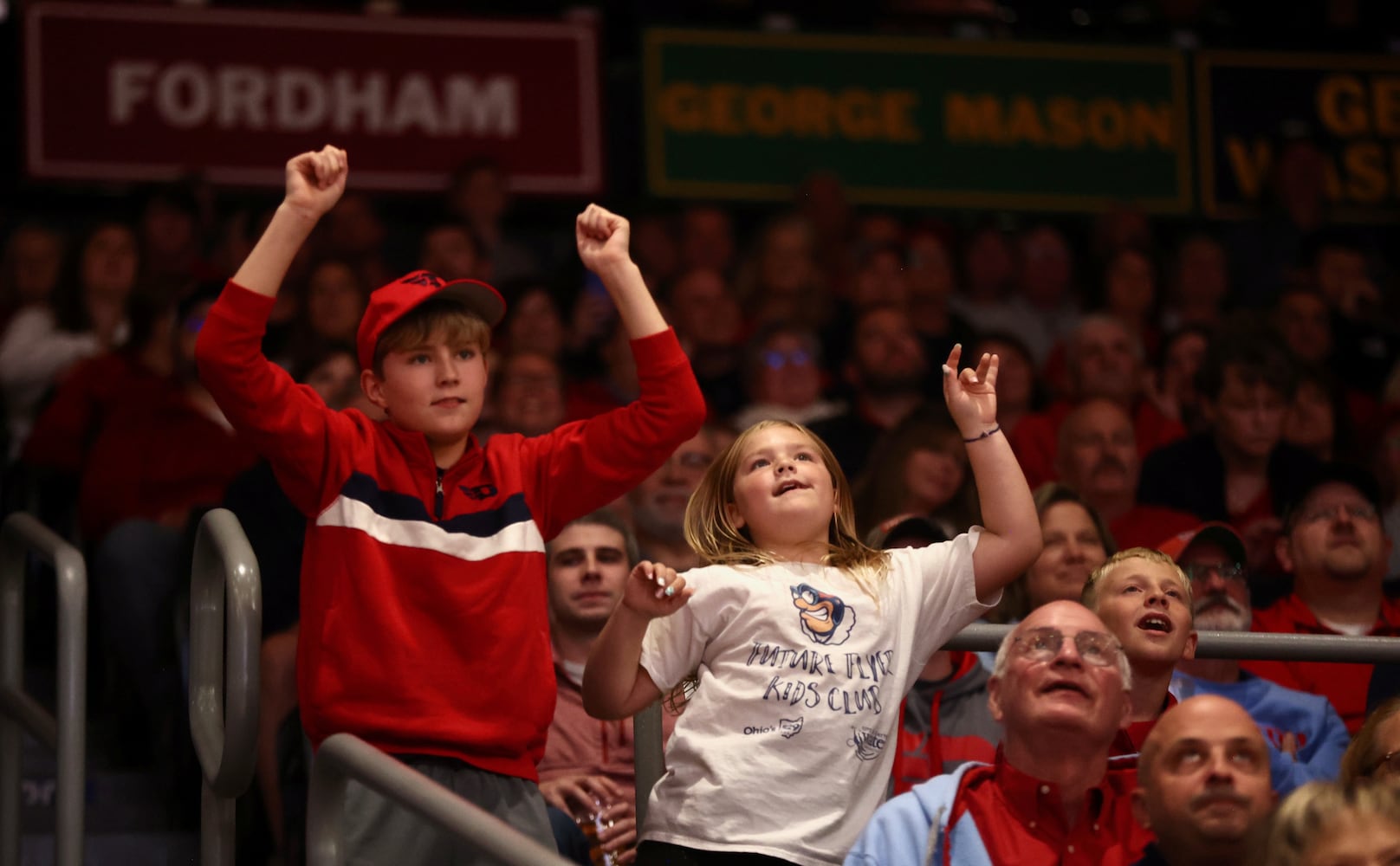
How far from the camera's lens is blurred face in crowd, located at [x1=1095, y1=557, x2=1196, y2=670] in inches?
154

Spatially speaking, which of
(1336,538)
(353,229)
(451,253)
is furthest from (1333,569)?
(353,229)

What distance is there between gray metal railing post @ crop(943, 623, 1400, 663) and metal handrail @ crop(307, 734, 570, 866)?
130 centimetres

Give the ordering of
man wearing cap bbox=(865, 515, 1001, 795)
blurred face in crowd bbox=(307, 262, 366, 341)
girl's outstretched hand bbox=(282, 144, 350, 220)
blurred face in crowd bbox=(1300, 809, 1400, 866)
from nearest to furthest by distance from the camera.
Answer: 1. blurred face in crowd bbox=(1300, 809, 1400, 866)
2. girl's outstretched hand bbox=(282, 144, 350, 220)
3. man wearing cap bbox=(865, 515, 1001, 795)
4. blurred face in crowd bbox=(307, 262, 366, 341)

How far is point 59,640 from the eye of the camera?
13.3ft

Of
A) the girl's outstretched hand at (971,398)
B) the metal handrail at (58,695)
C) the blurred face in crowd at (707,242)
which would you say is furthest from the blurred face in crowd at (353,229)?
the girl's outstretched hand at (971,398)

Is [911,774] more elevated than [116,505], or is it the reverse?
[116,505]

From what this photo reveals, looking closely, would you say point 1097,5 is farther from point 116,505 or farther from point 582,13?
point 116,505

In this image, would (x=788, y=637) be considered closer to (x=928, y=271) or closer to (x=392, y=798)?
(x=392, y=798)

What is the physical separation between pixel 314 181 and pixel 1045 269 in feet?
16.9

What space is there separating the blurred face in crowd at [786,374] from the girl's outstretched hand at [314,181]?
3213mm

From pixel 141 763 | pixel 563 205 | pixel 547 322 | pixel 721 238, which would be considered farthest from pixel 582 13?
pixel 141 763

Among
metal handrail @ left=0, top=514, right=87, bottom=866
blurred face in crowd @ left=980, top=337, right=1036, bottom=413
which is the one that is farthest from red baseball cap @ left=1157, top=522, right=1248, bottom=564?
metal handrail @ left=0, top=514, right=87, bottom=866

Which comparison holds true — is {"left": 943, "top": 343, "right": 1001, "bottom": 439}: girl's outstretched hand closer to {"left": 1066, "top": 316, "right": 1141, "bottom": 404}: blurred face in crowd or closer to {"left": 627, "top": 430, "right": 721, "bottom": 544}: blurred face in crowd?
{"left": 627, "top": 430, "right": 721, "bottom": 544}: blurred face in crowd

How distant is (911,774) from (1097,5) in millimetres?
6279
